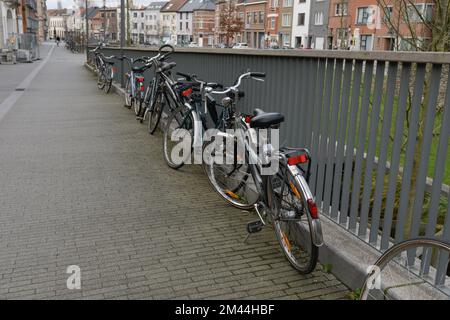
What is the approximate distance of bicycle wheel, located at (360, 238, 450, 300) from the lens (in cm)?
266

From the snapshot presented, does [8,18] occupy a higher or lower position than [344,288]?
higher

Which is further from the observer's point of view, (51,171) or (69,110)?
(69,110)

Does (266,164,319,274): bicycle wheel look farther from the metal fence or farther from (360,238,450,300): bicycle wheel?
(360,238,450,300): bicycle wheel

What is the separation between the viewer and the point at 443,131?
2.76 meters

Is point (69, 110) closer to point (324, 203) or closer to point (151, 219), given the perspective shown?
point (151, 219)

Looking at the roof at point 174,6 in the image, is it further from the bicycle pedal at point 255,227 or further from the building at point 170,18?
the bicycle pedal at point 255,227

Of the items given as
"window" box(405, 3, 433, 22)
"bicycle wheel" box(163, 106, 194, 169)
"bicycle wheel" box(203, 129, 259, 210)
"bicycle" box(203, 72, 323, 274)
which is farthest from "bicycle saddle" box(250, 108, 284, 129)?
"bicycle wheel" box(163, 106, 194, 169)

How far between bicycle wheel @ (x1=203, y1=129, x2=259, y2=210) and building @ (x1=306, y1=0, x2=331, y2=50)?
5841 centimetres

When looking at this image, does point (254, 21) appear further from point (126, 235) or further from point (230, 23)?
point (126, 235)

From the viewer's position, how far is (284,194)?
11.8 ft

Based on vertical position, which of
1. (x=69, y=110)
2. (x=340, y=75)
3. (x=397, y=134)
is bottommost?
(x=69, y=110)

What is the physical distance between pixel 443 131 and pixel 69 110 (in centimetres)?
1056

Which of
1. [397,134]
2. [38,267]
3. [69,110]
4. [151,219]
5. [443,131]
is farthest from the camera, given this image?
[69,110]

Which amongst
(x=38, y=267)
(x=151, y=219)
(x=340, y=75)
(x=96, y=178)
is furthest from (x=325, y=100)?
(x=96, y=178)
